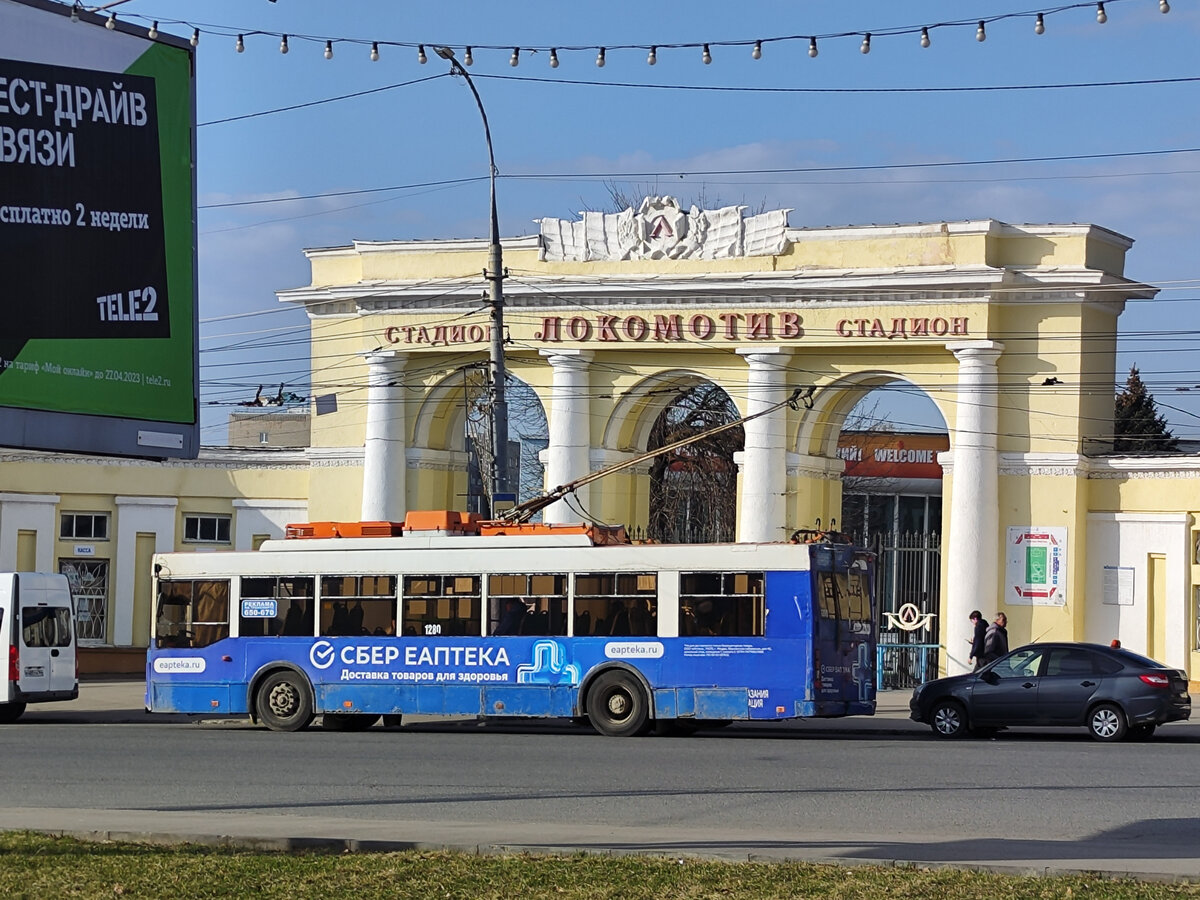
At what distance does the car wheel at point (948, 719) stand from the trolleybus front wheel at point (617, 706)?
13.2ft

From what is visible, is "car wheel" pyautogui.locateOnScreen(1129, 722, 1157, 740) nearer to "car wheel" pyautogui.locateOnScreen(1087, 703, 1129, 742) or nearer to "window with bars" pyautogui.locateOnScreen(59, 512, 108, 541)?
"car wheel" pyautogui.locateOnScreen(1087, 703, 1129, 742)

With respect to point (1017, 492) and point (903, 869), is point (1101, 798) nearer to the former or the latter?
point (903, 869)

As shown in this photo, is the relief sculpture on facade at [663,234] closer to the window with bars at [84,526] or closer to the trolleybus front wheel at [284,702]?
the window with bars at [84,526]

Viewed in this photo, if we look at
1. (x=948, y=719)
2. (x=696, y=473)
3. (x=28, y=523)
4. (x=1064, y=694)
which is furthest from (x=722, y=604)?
(x=696, y=473)

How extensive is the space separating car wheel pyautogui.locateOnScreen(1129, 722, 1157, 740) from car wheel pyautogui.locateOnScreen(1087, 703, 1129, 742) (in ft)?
0.80

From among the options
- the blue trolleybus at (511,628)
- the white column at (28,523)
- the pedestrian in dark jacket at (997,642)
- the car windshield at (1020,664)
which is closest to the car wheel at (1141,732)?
the car windshield at (1020,664)

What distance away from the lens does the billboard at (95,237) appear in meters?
11.6

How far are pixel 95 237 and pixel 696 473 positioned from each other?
49429mm

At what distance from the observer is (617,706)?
2575cm

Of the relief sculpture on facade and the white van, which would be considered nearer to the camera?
the white van

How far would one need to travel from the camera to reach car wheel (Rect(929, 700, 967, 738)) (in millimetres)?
26094

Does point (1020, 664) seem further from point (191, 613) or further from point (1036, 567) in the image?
point (1036, 567)

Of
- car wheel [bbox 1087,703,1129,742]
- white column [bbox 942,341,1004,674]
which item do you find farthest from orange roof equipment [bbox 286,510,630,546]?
white column [bbox 942,341,1004,674]

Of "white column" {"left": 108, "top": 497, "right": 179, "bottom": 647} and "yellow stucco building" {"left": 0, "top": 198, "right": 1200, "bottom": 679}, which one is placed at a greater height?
"yellow stucco building" {"left": 0, "top": 198, "right": 1200, "bottom": 679}
